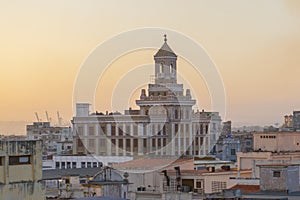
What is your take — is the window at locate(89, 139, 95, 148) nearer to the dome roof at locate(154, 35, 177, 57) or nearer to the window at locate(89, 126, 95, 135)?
the window at locate(89, 126, 95, 135)

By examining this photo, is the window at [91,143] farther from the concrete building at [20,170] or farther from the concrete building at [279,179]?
the concrete building at [20,170]

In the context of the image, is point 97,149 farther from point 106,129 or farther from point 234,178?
point 234,178

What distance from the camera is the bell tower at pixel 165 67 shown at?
407 feet

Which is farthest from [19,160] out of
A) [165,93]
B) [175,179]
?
[165,93]

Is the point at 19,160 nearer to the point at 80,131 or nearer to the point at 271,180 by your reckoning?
the point at 271,180

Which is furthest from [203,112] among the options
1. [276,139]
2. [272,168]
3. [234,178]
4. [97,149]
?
[272,168]

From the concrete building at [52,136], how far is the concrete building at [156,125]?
7.36 meters

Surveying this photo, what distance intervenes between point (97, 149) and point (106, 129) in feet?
9.85

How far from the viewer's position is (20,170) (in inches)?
1262

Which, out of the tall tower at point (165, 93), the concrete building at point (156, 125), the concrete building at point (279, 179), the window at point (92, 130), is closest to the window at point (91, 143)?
the concrete building at point (156, 125)

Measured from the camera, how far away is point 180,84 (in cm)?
12525

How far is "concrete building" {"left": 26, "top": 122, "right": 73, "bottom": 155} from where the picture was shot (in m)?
139

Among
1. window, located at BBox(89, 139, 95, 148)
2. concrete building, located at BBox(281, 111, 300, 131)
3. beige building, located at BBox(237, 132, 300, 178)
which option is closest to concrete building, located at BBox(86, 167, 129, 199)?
beige building, located at BBox(237, 132, 300, 178)

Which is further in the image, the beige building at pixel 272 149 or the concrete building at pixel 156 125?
the concrete building at pixel 156 125
